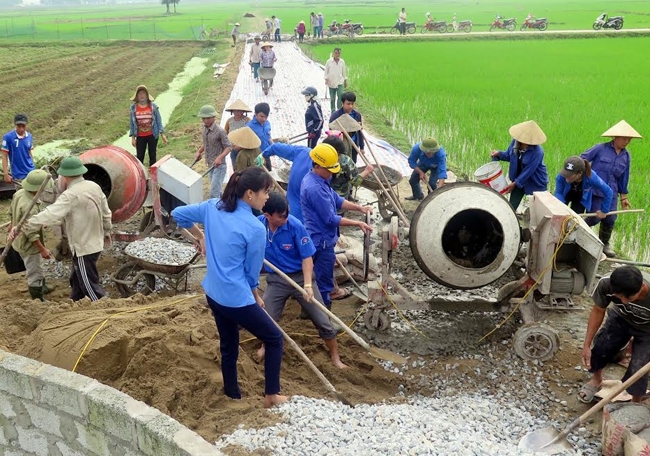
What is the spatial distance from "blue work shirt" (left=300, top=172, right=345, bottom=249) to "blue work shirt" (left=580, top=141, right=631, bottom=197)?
10.7ft

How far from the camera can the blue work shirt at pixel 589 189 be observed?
20.3 ft

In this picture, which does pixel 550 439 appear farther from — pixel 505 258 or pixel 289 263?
pixel 289 263

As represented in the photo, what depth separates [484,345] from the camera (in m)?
5.37

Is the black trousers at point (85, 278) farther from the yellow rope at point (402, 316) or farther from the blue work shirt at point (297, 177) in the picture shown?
the yellow rope at point (402, 316)

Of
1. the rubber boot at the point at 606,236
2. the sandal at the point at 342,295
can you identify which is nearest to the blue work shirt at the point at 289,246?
the sandal at the point at 342,295

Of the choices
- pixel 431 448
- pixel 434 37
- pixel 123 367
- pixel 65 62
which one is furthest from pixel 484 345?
pixel 434 37

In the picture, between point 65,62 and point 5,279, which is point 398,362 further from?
point 65,62

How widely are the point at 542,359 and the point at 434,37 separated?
30334 millimetres

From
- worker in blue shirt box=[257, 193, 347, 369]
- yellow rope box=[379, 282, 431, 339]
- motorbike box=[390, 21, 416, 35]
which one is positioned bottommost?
yellow rope box=[379, 282, 431, 339]

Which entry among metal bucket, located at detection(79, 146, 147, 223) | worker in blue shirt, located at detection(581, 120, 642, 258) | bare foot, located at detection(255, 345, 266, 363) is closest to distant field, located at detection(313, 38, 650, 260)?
worker in blue shirt, located at detection(581, 120, 642, 258)

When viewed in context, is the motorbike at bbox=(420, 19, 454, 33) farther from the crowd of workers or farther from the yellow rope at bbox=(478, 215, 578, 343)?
the yellow rope at bbox=(478, 215, 578, 343)

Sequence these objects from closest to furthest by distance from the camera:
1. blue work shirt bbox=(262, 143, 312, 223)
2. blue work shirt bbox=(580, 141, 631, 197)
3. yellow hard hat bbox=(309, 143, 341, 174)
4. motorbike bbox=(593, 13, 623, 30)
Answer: yellow hard hat bbox=(309, 143, 341, 174) < blue work shirt bbox=(262, 143, 312, 223) < blue work shirt bbox=(580, 141, 631, 197) < motorbike bbox=(593, 13, 623, 30)

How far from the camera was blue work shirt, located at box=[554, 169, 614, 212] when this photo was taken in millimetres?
6188

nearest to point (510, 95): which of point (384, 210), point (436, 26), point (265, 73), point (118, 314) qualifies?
point (265, 73)
